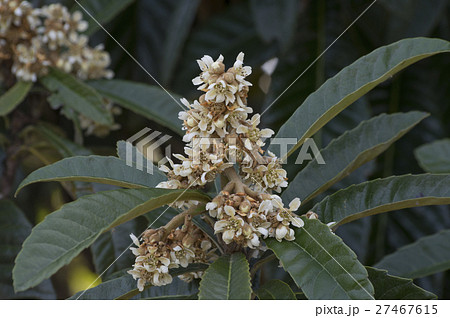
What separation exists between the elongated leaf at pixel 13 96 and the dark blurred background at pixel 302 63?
0.24 meters

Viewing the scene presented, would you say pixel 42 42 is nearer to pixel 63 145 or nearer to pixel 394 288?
pixel 63 145

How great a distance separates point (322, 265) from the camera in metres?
0.59

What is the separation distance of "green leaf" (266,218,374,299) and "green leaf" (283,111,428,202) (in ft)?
0.51

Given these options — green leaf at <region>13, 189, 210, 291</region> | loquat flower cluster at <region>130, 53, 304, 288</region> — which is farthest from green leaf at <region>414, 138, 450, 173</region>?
green leaf at <region>13, 189, 210, 291</region>

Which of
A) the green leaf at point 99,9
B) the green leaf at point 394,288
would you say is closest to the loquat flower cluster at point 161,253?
the green leaf at point 394,288

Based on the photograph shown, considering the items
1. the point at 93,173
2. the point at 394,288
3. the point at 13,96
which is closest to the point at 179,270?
the point at 93,173

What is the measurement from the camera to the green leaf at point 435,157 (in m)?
0.97

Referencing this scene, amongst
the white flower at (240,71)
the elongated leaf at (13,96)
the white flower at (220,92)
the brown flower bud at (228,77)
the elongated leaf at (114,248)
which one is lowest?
the elongated leaf at (114,248)

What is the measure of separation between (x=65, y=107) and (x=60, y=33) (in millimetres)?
166

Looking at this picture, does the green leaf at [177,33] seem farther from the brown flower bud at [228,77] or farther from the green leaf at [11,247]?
the brown flower bud at [228,77]

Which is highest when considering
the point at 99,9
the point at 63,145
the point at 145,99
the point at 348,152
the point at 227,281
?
the point at 99,9

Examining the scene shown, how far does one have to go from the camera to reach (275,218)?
634mm

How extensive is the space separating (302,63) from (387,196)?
0.79m

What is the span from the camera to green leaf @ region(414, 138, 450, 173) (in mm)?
971
